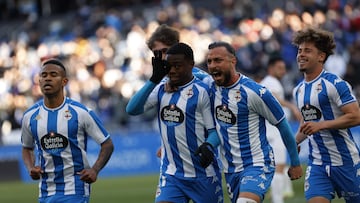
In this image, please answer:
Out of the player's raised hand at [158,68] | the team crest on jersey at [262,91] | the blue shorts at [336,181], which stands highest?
the player's raised hand at [158,68]

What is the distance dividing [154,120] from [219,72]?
18171 mm

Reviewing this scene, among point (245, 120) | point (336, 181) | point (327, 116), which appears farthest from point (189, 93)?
point (336, 181)

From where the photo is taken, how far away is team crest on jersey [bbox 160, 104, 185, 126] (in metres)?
10.2

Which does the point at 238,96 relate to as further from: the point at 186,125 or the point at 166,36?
the point at 166,36

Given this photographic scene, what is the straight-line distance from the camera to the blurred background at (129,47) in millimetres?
26984

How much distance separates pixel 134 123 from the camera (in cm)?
2884

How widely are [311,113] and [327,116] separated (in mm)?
185

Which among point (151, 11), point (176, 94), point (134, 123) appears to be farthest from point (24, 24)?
point (176, 94)

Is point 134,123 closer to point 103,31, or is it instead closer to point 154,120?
point 154,120

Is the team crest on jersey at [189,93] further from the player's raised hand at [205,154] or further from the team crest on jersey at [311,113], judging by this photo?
the team crest on jersey at [311,113]

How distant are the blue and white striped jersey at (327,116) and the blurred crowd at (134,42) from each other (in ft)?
43.9

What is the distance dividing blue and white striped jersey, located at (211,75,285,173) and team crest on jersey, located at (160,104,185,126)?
1.32ft

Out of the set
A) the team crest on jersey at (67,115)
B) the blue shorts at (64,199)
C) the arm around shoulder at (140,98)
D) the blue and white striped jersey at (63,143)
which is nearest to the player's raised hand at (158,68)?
the arm around shoulder at (140,98)

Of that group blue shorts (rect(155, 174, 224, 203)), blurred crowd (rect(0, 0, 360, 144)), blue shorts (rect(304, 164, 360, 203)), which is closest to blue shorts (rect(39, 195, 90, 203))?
blue shorts (rect(155, 174, 224, 203))
